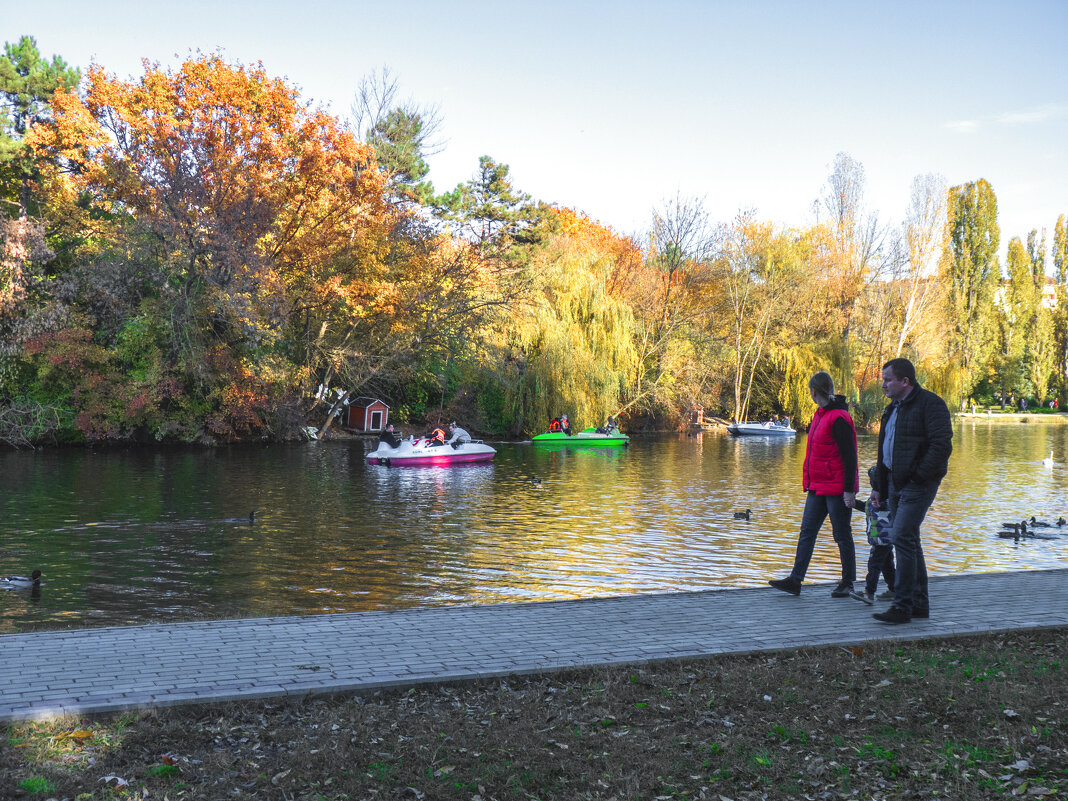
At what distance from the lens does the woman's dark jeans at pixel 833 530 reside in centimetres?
817

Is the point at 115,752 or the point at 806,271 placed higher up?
the point at 806,271

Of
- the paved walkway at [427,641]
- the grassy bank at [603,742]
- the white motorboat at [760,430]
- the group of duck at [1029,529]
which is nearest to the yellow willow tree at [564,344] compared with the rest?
the white motorboat at [760,430]

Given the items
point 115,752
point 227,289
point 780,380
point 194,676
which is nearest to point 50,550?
point 194,676

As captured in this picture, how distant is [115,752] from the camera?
4.38m

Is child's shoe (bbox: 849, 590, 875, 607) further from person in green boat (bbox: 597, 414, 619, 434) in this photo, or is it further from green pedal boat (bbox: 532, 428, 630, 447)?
person in green boat (bbox: 597, 414, 619, 434)

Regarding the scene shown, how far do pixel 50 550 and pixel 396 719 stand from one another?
990 centimetres

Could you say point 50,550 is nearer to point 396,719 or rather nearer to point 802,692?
point 396,719

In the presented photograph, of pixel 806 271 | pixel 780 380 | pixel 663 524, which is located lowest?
pixel 663 524

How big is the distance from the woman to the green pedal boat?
3041cm

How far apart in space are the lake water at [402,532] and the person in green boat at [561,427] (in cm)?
1035

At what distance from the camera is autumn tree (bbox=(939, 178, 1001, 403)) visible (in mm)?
69688

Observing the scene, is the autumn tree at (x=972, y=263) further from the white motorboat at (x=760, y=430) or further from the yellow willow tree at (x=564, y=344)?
the yellow willow tree at (x=564, y=344)

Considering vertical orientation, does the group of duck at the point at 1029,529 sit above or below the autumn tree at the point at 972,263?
below

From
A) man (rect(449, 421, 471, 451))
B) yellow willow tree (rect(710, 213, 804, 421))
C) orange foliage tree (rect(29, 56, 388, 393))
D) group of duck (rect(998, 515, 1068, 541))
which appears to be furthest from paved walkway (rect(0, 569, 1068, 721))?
yellow willow tree (rect(710, 213, 804, 421))
